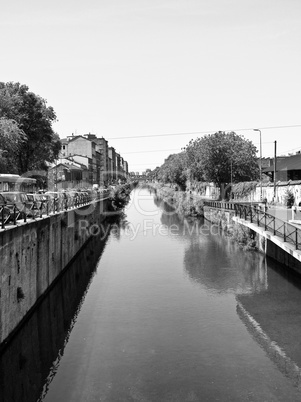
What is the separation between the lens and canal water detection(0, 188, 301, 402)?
481 inches

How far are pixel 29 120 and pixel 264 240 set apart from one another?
25.1 m

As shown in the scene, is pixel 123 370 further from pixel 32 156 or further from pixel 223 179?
pixel 223 179

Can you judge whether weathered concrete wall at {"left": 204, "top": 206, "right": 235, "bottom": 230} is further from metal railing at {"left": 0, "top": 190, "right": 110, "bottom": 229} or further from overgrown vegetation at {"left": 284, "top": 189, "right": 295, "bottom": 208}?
metal railing at {"left": 0, "top": 190, "right": 110, "bottom": 229}

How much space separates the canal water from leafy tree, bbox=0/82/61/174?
55.9ft

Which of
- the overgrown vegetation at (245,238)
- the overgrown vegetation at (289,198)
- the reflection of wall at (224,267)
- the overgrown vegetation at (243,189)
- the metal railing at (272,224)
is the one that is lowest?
the reflection of wall at (224,267)

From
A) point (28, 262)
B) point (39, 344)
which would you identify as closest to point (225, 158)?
point (28, 262)

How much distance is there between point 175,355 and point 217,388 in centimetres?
248

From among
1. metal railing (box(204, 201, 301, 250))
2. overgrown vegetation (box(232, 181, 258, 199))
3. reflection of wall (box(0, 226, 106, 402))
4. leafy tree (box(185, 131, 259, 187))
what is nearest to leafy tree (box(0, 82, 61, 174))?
reflection of wall (box(0, 226, 106, 402))

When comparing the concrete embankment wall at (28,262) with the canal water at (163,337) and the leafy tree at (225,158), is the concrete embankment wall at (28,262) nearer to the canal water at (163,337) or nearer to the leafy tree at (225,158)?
the canal water at (163,337)

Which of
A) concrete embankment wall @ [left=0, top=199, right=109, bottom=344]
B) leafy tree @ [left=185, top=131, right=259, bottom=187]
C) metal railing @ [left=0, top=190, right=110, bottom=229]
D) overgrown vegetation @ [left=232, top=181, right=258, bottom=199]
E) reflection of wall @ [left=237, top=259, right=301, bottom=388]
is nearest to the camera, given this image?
reflection of wall @ [left=237, top=259, right=301, bottom=388]

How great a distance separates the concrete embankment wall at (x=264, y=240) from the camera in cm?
2063

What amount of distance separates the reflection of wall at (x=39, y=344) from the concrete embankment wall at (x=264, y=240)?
10761 mm

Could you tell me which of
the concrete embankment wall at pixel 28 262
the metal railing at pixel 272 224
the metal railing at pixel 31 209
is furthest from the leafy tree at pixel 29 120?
the metal railing at pixel 272 224

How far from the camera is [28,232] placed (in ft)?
56.5
